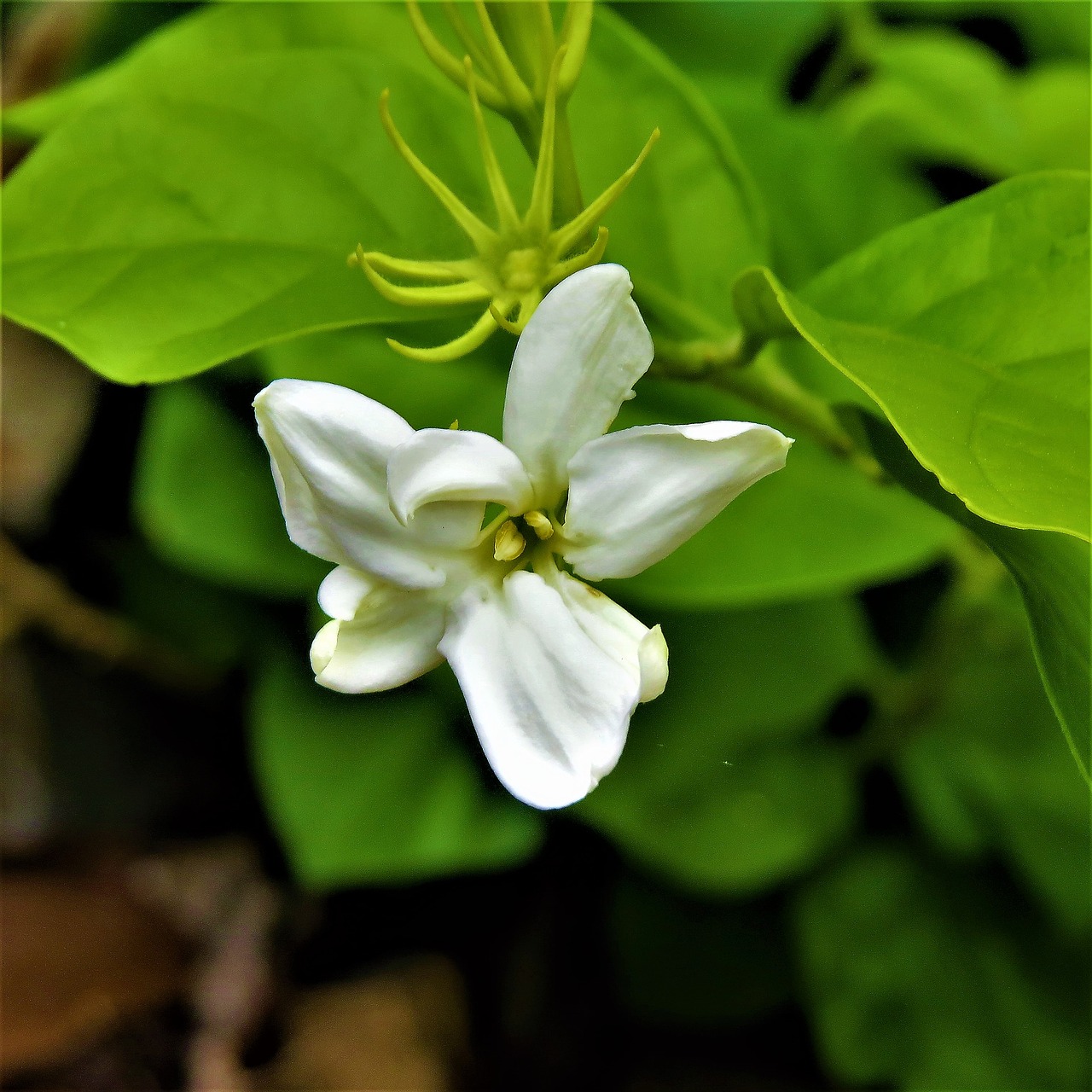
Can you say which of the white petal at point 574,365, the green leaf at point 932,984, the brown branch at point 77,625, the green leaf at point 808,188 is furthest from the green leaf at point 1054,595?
the brown branch at point 77,625

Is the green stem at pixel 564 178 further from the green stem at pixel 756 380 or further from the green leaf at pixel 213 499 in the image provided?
the green leaf at pixel 213 499

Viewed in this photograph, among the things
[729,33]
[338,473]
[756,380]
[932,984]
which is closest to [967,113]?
[729,33]

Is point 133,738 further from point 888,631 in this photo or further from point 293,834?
point 888,631

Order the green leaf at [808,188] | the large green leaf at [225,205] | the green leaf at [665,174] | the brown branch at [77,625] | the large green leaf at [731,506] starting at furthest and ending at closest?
1. the brown branch at [77,625]
2. the green leaf at [808,188]
3. the large green leaf at [731,506]
4. the green leaf at [665,174]
5. the large green leaf at [225,205]

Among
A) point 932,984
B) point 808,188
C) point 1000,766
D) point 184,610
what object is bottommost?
point 932,984

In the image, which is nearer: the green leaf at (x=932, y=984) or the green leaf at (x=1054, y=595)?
the green leaf at (x=1054, y=595)

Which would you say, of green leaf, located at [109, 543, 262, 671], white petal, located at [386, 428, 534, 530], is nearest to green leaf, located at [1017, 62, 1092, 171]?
white petal, located at [386, 428, 534, 530]

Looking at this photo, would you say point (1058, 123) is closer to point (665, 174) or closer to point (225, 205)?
point (665, 174)

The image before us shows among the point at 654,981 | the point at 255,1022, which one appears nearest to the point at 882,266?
the point at 654,981
